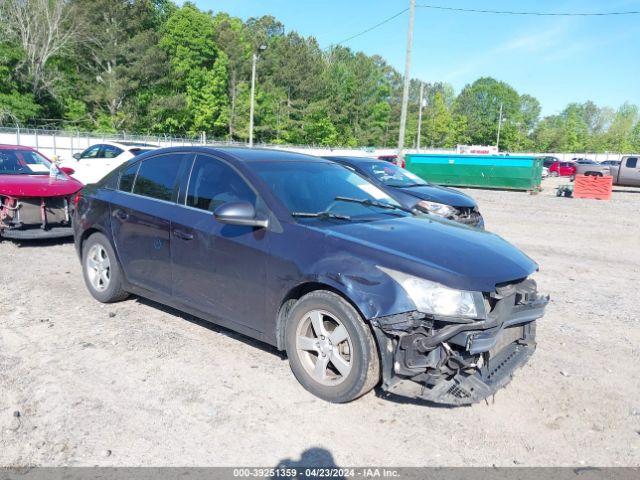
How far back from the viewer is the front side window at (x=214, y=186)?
424 cm

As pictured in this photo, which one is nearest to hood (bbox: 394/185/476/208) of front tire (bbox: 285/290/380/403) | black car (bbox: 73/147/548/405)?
black car (bbox: 73/147/548/405)

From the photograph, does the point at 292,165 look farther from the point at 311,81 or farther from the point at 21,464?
the point at 311,81

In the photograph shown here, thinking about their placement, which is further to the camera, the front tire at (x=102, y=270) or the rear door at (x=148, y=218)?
→ the front tire at (x=102, y=270)

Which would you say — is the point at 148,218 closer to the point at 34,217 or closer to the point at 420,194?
the point at 34,217

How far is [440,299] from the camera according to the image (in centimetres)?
324

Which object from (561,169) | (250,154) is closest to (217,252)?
(250,154)

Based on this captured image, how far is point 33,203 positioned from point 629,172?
25440mm

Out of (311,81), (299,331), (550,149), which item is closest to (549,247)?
(299,331)

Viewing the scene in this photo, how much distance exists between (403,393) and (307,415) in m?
0.64

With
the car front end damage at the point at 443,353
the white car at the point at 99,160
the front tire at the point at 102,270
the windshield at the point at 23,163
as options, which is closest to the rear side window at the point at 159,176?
the front tire at the point at 102,270

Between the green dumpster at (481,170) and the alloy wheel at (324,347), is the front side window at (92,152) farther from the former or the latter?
the green dumpster at (481,170)

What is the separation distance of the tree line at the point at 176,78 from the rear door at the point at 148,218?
43.2 meters

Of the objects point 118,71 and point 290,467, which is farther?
point 118,71

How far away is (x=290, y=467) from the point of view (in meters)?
2.92
